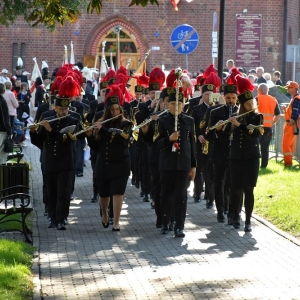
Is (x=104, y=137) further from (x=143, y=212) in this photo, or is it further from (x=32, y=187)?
(x=32, y=187)

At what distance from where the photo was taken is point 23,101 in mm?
33844

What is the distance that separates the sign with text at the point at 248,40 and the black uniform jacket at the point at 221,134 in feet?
97.1

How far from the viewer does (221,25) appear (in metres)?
22.4

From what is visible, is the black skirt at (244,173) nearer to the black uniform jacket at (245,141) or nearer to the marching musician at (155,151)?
the black uniform jacket at (245,141)

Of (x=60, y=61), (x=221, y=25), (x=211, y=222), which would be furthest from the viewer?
(x=60, y=61)

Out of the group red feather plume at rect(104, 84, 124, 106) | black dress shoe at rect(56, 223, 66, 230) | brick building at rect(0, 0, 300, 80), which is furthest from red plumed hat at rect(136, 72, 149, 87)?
brick building at rect(0, 0, 300, 80)

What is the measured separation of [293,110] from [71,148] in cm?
957

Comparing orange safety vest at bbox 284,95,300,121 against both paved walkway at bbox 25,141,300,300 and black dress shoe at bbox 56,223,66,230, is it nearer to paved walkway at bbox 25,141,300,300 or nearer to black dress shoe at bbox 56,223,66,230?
paved walkway at bbox 25,141,300,300

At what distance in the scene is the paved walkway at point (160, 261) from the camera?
33.3ft

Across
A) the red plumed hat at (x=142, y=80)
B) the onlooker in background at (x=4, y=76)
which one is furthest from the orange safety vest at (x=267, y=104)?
the onlooker in background at (x=4, y=76)

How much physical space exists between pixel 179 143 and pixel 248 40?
32595 mm

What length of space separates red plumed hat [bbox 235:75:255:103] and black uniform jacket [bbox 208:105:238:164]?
0.42m

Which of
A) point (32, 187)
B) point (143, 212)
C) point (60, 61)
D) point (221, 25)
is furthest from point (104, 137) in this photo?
point (60, 61)

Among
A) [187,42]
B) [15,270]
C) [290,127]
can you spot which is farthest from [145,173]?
[15,270]
